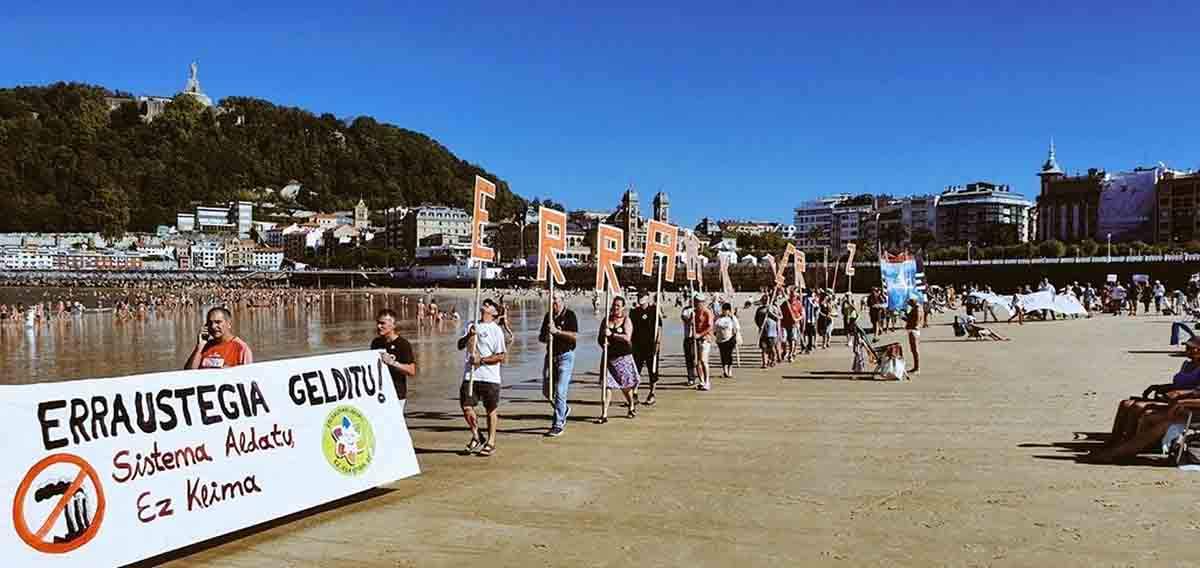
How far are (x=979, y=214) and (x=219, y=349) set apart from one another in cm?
15992

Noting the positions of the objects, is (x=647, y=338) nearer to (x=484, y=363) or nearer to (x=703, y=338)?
(x=703, y=338)

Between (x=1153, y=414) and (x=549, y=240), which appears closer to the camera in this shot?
(x=1153, y=414)

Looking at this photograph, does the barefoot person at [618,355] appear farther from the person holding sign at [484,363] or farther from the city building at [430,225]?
the city building at [430,225]

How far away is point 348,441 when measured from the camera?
22.2 ft

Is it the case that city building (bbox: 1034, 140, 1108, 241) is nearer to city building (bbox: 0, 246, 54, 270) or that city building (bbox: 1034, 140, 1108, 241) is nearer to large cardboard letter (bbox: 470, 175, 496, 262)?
large cardboard letter (bbox: 470, 175, 496, 262)

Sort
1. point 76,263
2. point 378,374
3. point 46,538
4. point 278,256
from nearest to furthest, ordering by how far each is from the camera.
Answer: point 46,538 < point 378,374 < point 76,263 < point 278,256

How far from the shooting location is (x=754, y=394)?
1306cm

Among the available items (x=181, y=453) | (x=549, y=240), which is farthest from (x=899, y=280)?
(x=181, y=453)

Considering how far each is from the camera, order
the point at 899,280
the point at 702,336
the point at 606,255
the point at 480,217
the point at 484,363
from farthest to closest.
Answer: the point at 899,280 → the point at 702,336 → the point at 606,255 → the point at 480,217 → the point at 484,363

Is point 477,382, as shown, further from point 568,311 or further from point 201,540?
point 201,540

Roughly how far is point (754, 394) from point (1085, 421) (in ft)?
14.6

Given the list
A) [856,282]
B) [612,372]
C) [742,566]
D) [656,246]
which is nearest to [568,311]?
[612,372]

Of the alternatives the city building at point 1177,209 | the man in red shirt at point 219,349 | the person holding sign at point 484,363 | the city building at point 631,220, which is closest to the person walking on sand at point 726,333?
the person holding sign at point 484,363

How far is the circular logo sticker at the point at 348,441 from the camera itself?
6.61m
